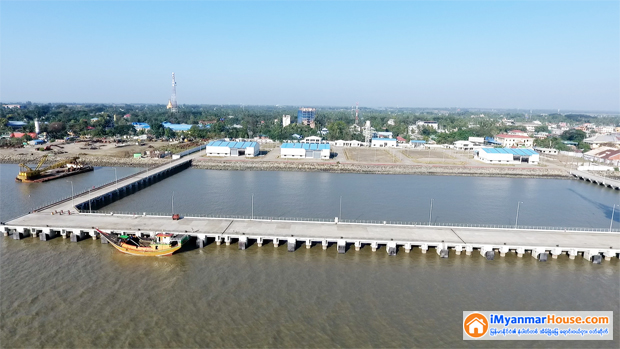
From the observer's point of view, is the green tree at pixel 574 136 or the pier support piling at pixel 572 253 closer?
the pier support piling at pixel 572 253

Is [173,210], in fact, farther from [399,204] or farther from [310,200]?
[399,204]

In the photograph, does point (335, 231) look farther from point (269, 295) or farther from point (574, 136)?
point (574, 136)

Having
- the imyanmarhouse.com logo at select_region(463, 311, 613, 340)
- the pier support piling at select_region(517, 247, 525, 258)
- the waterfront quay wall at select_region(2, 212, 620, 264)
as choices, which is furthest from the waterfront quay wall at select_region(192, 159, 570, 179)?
the imyanmarhouse.com logo at select_region(463, 311, 613, 340)

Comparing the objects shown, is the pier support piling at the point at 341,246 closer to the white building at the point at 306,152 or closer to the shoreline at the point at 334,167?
the shoreline at the point at 334,167

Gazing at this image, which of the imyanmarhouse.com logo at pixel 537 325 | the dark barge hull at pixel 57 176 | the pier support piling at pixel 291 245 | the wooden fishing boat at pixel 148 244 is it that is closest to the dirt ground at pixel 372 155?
the pier support piling at pixel 291 245

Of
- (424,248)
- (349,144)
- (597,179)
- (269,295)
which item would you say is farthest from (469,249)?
(349,144)
